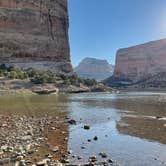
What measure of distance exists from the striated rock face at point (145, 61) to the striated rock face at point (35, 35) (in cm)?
7772

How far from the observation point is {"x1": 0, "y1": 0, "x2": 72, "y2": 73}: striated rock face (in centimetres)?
10131

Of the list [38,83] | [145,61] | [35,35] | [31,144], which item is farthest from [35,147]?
[145,61]

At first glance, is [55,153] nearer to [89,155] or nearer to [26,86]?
[89,155]

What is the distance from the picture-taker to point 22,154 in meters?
9.02

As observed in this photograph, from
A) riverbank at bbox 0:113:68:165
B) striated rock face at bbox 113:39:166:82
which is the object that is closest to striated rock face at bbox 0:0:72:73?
striated rock face at bbox 113:39:166:82

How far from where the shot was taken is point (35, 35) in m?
110

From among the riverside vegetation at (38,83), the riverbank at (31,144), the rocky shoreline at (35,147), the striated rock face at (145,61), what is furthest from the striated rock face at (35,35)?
the rocky shoreline at (35,147)

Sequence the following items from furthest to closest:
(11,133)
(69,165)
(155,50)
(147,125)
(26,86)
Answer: (155,50)
(26,86)
(147,125)
(11,133)
(69,165)

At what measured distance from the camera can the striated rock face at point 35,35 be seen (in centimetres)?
10131

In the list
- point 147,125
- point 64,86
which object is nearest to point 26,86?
point 64,86

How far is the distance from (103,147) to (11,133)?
14.7 ft

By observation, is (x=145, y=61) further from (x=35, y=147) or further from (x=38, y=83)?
(x=35, y=147)

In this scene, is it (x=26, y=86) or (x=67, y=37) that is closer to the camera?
(x=26, y=86)

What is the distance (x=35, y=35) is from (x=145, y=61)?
102 m
